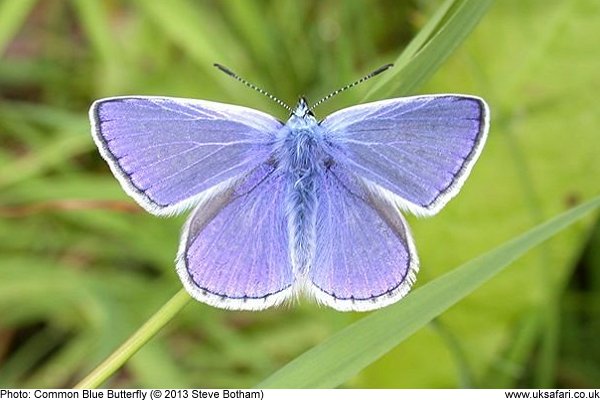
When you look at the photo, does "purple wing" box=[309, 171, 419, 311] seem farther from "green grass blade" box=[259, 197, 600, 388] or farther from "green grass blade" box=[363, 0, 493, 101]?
"green grass blade" box=[363, 0, 493, 101]

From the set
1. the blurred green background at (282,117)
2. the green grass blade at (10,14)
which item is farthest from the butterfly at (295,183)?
the green grass blade at (10,14)

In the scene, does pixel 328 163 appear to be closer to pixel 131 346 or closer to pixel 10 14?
pixel 131 346

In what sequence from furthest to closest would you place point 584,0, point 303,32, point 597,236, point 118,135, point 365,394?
1. point 303,32
2. point 597,236
3. point 584,0
4. point 365,394
5. point 118,135

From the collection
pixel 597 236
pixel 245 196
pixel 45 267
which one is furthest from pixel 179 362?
pixel 597 236

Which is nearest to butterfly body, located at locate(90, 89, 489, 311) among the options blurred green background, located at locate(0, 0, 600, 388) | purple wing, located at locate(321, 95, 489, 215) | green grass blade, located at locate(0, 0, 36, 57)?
purple wing, located at locate(321, 95, 489, 215)

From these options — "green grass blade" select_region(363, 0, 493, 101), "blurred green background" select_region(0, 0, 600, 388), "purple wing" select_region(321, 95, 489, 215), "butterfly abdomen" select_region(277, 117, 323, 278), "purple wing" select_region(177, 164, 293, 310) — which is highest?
"green grass blade" select_region(363, 0, 493, 101)

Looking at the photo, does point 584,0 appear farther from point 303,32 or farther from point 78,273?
point 78,273

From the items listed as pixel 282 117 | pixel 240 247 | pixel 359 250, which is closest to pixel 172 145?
pixel 240 247
